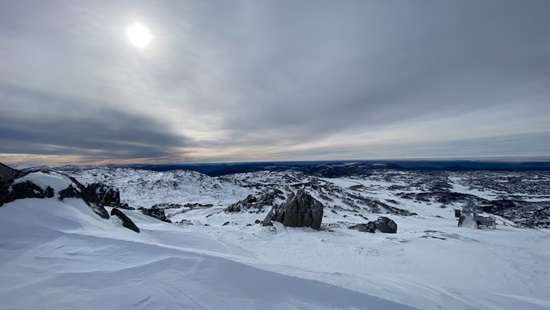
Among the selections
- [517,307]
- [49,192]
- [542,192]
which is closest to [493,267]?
[517,307]

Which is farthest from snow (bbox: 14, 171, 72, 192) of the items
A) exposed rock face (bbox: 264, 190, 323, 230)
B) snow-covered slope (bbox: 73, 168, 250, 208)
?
snow-covered slope (bbox: 73, 168, 250, 208)

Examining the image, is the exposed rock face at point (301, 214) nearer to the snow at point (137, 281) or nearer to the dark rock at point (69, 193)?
the dark rock at point (69, 193)

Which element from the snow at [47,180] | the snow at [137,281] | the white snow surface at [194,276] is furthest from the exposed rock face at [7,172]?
the snow at [137,281]

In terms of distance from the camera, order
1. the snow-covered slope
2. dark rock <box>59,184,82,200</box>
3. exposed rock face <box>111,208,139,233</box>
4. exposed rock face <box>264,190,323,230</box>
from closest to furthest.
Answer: dark rock <box>59,184,82,200</box>
exposed rock face <box>111,208,139,233</box>
exposed rock face <box>264,190,323,230</box>
the snow-covered slope

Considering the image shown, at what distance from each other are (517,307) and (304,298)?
20.0ft

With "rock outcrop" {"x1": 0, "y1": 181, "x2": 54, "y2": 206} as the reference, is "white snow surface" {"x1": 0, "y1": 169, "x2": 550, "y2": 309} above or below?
below

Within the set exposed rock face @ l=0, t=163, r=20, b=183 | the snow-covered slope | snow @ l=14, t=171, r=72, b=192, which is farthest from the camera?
the snow-covered slope

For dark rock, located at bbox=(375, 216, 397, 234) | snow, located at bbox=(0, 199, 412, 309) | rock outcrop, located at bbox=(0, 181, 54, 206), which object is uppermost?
rock outcrop, located at bbox=(0, 181, 54, 206)

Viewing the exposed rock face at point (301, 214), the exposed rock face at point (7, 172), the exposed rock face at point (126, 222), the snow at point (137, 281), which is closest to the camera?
the snow at point (137, 281)

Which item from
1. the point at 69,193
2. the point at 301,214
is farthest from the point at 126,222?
the point at 301,214

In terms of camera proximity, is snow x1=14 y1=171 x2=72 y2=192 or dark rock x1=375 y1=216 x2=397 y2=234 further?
dark rock x1=375 y1=216 x2=397 y2=234

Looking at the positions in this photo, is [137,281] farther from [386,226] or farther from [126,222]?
[386,226]

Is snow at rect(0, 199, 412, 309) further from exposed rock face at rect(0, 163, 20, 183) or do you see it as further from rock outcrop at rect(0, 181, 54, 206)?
exposed rock face at rect(0, 163, 20, 183)

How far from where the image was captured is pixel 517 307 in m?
6.21
